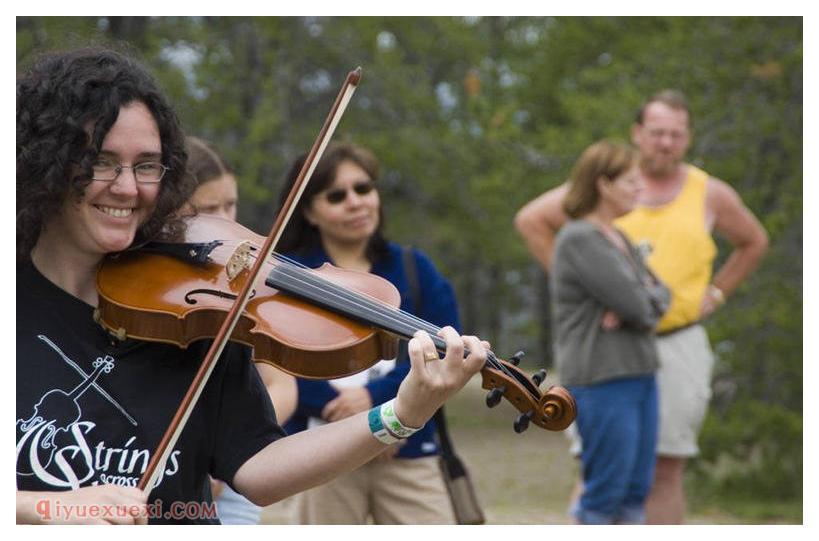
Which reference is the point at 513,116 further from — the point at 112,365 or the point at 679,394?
the point at 112,365

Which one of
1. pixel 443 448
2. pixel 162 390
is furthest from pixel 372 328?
pixel 443 448

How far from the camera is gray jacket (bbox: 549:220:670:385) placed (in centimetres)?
457

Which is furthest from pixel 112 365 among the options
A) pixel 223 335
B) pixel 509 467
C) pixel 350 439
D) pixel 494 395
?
pixel 509 467

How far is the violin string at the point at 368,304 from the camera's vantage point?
220 centimetres

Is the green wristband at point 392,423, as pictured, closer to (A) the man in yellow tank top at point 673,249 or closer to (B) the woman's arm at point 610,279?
(B) the woman's arm at point 610,279

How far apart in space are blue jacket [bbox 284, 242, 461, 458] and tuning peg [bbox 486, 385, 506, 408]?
1.57 meters

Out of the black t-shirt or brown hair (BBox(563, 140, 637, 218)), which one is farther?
brown hair (BBox(563, 140, 637, 218))

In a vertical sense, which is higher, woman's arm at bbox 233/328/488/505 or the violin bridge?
the violin bridge

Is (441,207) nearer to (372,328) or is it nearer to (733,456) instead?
(733,456)

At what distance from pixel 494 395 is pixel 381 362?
1.74 m

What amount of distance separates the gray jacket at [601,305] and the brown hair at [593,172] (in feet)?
0.25

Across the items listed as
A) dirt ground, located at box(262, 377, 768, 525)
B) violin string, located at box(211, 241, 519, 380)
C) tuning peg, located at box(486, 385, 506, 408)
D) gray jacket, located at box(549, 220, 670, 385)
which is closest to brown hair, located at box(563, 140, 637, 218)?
gray jacket, located at box(549, 220, 670, 385)

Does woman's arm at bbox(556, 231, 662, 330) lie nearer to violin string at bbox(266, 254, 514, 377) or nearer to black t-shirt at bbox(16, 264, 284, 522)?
violin string at bbox(266, 254, 514, 377)

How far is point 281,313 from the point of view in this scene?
2281mm
